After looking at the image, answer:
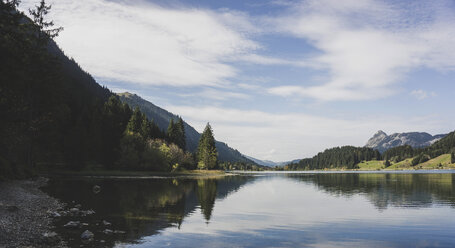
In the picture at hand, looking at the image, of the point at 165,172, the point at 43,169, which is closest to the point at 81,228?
the point at 43,169

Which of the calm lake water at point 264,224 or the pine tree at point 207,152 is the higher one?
the pine tree at point 207,152

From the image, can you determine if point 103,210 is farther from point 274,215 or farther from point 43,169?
point 43,169

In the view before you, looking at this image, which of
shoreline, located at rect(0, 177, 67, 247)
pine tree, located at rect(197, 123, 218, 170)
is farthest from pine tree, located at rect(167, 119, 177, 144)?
shoreline, located at rect(0, 177, 67, 247)

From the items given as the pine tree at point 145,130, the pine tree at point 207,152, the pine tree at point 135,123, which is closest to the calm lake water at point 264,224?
the pine tree at point 135,123

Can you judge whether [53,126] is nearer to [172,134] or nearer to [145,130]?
[145,130]

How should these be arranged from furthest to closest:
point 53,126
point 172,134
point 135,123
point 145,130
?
point 172,134, point 145,130, point 135,123, point 53,126

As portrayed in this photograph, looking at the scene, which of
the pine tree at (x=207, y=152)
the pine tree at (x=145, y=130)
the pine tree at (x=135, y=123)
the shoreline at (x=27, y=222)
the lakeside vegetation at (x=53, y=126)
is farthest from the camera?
the pine tree at (x=207, y=152)

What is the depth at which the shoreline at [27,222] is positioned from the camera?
66.4 feet

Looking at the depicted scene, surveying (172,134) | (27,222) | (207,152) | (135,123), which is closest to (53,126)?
(135,123)

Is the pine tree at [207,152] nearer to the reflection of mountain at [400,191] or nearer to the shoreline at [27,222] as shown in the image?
the reflection of mountain at [400,191]

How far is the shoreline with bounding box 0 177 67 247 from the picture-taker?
20234 mm

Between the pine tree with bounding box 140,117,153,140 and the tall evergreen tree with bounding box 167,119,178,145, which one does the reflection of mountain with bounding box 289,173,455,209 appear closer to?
the pine tree with bounding box 140,117,153,140

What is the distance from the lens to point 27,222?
25688 mm

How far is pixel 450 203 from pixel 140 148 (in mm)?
106697
